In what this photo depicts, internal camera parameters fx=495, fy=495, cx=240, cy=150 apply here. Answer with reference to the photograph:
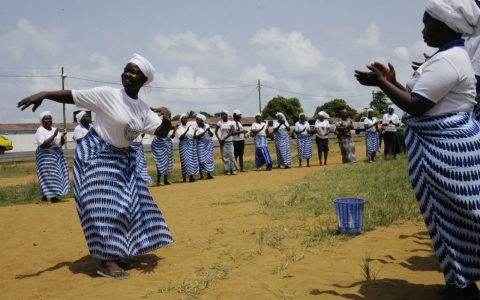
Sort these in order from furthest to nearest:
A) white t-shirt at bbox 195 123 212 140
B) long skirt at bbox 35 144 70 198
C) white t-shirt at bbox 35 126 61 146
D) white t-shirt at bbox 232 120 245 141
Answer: white t-shirt at bbox 232 120 245 141 < white t-shirt at bbox 195 123 212 140 < long skirt at bbox 35 144 70 198 < white t-shirt at bbox 35 126 61 146

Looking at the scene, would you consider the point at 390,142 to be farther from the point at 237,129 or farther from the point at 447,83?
the point at 447,83

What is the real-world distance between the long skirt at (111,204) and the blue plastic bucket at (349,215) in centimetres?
200

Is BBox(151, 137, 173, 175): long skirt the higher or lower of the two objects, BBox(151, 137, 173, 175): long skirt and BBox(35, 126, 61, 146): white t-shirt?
the lower

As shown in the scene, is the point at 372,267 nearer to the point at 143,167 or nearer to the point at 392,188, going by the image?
the point at 392,188

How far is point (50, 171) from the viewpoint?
34.6 ft

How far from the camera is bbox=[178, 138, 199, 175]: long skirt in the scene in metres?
14.3

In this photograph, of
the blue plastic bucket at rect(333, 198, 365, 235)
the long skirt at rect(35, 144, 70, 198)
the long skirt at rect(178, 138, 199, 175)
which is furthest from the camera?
the long skirt at rect(178, 138, 199, 175)

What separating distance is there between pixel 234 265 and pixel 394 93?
2481 mm

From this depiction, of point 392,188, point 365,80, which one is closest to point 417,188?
point 365,80

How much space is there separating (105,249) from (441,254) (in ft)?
9.81

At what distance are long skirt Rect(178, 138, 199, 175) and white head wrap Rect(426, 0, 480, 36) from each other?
11.5 metres

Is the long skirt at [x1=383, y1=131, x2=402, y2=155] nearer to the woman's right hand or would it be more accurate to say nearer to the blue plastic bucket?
the blue plastic bucket

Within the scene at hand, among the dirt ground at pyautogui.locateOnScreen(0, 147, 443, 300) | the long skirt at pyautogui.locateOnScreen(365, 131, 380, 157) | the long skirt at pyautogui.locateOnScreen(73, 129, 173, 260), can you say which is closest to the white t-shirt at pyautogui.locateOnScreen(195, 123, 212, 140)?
the long skirt at pyautogui.locateOnScreen(365, 131, 380, 157)

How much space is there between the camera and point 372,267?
4.47 meters
